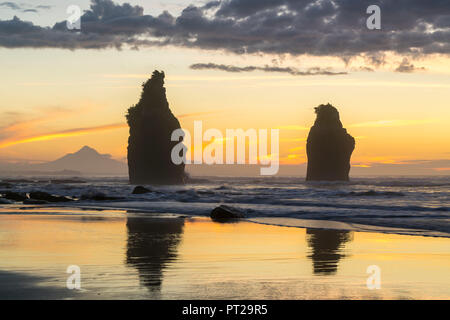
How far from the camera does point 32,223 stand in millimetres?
19312

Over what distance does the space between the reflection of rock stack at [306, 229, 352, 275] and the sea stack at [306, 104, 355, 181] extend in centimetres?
10832

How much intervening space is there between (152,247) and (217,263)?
2953 mm

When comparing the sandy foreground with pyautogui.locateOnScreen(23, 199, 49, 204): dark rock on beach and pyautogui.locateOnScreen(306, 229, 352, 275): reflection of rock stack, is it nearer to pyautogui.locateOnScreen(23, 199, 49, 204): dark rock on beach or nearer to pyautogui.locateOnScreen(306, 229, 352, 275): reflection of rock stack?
pyautogui.locateOnScreen(306, 229, 352, 275): reflection of rock stack

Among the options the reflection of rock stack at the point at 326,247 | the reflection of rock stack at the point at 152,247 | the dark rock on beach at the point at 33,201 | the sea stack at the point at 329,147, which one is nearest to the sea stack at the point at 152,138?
the sea stack at the point at 329,147

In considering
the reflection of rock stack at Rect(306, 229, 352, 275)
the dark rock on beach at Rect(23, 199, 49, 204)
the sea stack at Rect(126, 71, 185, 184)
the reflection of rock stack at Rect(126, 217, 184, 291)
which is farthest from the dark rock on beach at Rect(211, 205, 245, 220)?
the sea stack at Rect(126, 71, 185, 184)

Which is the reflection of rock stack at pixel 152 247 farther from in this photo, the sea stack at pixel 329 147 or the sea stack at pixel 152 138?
the sea stack at pixel 329 147

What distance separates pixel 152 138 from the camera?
98.2 meters

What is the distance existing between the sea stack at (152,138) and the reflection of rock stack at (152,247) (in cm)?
7750

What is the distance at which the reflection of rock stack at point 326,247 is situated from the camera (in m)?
10.3

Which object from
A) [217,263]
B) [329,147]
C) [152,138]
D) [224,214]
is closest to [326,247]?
[217,263]

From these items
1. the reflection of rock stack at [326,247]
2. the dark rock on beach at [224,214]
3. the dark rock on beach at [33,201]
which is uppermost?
the reflection of rock stack at [326,247]

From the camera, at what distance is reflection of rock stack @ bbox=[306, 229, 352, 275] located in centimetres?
1033
